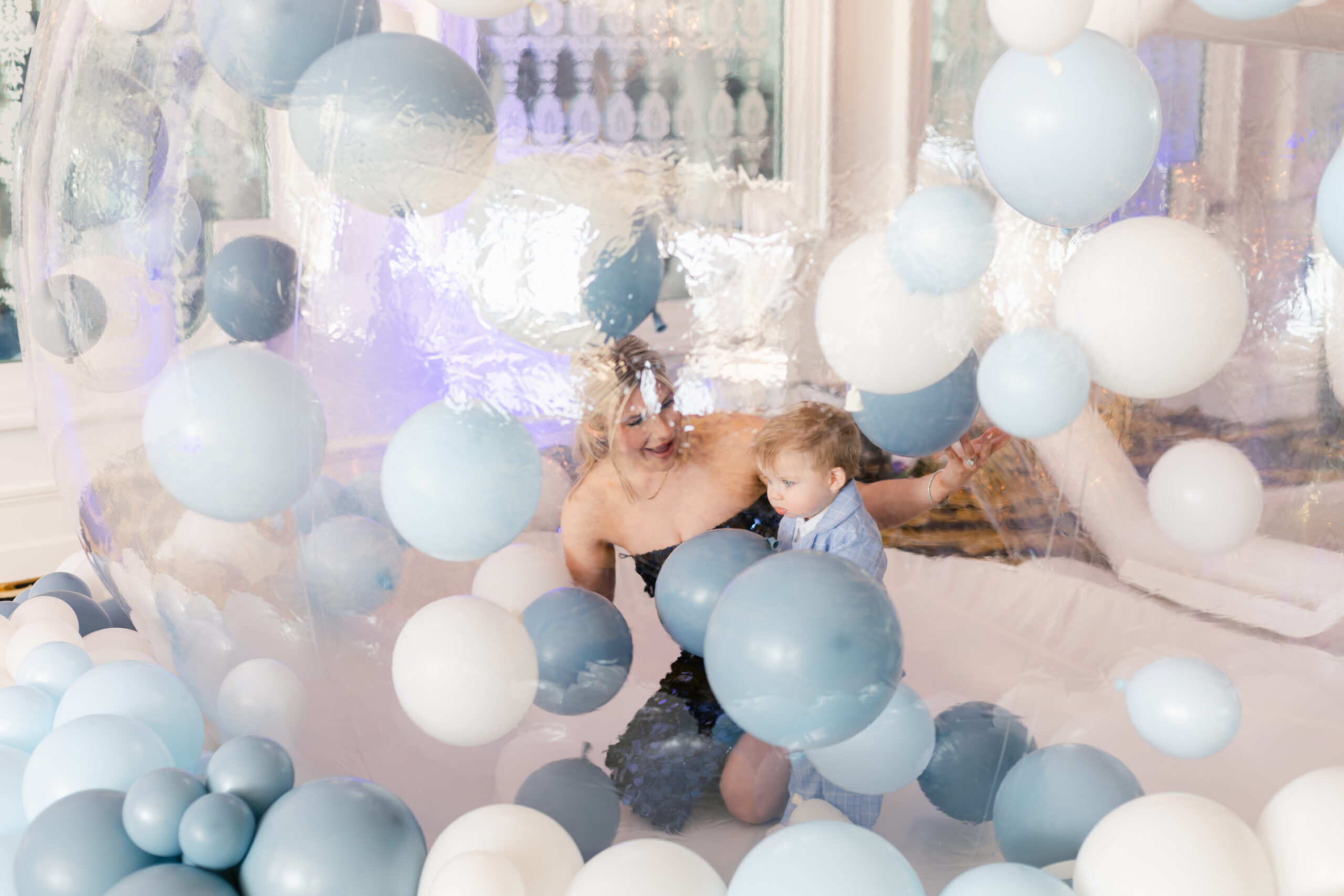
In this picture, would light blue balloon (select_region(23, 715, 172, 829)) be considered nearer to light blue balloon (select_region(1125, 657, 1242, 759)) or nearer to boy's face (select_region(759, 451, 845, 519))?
boy's face (select_region(759, 451, 845, 519))

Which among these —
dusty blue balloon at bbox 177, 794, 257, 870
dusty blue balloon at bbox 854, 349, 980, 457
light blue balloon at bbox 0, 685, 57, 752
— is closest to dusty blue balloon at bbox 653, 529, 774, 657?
dusty blue balloon at bbox 854, 349, 980, 457

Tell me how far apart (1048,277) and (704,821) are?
0.45 m

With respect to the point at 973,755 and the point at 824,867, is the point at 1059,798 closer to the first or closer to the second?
the point at 973,755

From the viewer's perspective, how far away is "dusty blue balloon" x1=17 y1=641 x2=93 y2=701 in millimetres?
1029

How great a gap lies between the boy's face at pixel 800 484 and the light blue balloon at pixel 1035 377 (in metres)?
0.12

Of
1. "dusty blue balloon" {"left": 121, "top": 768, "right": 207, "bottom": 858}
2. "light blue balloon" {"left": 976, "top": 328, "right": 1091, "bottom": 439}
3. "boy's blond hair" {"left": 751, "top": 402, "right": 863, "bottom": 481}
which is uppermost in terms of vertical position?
"light blue balloon" {"left": 976, "top": 328, "right": 1091, "bottom": 439}

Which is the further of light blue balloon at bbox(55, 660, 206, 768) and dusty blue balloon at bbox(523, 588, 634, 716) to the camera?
light blue balloon at bbox(55, 660, 206, 768)

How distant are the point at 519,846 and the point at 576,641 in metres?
0.14

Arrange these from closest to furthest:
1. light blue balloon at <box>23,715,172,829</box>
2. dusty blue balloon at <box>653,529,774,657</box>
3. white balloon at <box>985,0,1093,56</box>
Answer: white balloon at <box>985,0,1093,56</box> < dusty blue balloon at <box>653,529,774,657</box> < light blue balloon at <box>23,715,172,829</box>

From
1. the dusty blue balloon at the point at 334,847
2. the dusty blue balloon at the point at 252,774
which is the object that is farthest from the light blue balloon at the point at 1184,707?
the dusty blue balloon at the point at 252,774

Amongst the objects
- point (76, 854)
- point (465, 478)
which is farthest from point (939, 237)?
point (76, 854)

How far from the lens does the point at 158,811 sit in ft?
2.40

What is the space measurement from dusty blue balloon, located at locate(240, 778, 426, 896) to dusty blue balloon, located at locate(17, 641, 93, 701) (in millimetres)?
413

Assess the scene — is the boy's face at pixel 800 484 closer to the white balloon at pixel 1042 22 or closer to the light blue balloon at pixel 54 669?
the white balloon at pixel 1042 22
